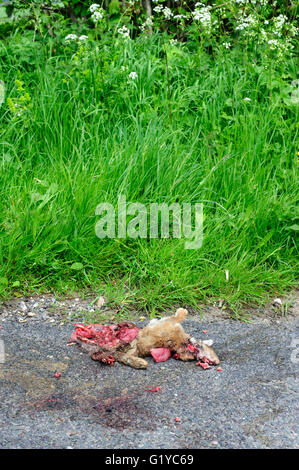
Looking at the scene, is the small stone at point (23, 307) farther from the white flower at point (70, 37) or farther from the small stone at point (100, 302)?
the white flower at point (70, 37)

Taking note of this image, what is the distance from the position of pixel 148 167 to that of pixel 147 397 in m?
1.80

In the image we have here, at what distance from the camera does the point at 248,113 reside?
4523mm

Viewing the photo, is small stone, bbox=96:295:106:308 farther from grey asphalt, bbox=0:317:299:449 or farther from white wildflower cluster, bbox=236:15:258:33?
white wildflower cluster, bbox=236:15:258:33

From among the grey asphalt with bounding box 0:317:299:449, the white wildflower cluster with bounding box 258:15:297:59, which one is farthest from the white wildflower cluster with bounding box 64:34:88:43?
the grey asphalt with bounding box 0:317:299:449

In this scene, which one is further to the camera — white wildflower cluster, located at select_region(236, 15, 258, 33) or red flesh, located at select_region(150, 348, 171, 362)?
white wildflower cluster, located at select_region(236, 15, 258, 33)

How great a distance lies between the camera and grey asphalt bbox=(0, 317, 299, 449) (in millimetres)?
2342

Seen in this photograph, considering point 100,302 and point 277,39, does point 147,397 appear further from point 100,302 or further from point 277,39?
point 277,39

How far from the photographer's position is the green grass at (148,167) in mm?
3543

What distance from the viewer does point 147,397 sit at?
262 centimetres

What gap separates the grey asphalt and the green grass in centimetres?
43

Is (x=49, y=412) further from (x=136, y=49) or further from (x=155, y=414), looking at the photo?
(x=136, y=49)

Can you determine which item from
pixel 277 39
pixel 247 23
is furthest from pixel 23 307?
pixel 247 23

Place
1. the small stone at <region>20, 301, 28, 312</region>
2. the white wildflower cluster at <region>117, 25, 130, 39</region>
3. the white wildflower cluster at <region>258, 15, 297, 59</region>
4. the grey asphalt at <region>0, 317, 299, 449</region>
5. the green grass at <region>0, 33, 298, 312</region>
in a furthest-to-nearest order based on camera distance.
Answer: the white wildflower cluster at <region>117, 25, 130, 39</region> → the white wildflower cluster at <region>258, 15, 297, 59</region> → the green grass at <region>0, 33, 298, 312</region> → the small stone at <region>20, 301, 28, 312</region> → the grey asphalt at <region>0, 317, 299, 449</region>

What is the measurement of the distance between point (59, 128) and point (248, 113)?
1426mm
